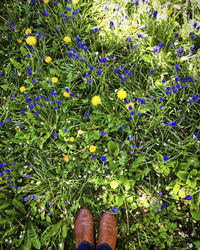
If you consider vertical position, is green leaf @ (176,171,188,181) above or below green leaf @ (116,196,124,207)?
above

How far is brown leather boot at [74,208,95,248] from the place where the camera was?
6.27 feet

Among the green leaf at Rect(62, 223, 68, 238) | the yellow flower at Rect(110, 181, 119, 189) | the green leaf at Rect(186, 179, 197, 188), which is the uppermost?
the green leaf at Rect(186, 179, 197, 188)

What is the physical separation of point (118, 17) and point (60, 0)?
95 cm

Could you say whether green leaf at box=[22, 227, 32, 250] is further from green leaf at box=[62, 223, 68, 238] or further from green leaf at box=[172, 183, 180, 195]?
green leaf at box=[172, 183, 180, 195]

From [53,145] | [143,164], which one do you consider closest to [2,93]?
[53,145]

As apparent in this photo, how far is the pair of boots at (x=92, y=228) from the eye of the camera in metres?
1.89

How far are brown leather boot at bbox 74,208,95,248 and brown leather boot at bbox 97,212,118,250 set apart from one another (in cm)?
11

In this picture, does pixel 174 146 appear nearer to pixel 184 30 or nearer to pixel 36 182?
pixel 184 30

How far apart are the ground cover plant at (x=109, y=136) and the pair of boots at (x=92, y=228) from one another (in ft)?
0.27

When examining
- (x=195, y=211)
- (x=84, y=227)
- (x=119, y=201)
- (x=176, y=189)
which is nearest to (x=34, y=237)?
(x=84, y=227)

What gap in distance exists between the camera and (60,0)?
264 cm

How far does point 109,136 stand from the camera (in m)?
2.10

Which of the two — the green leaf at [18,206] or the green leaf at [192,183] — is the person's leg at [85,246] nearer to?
the green leaf at [18,206]

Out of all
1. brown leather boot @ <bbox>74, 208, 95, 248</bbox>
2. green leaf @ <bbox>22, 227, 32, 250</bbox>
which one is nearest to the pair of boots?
brown leather boot @ <bbox>74, 208, 95, 248</bbox>
